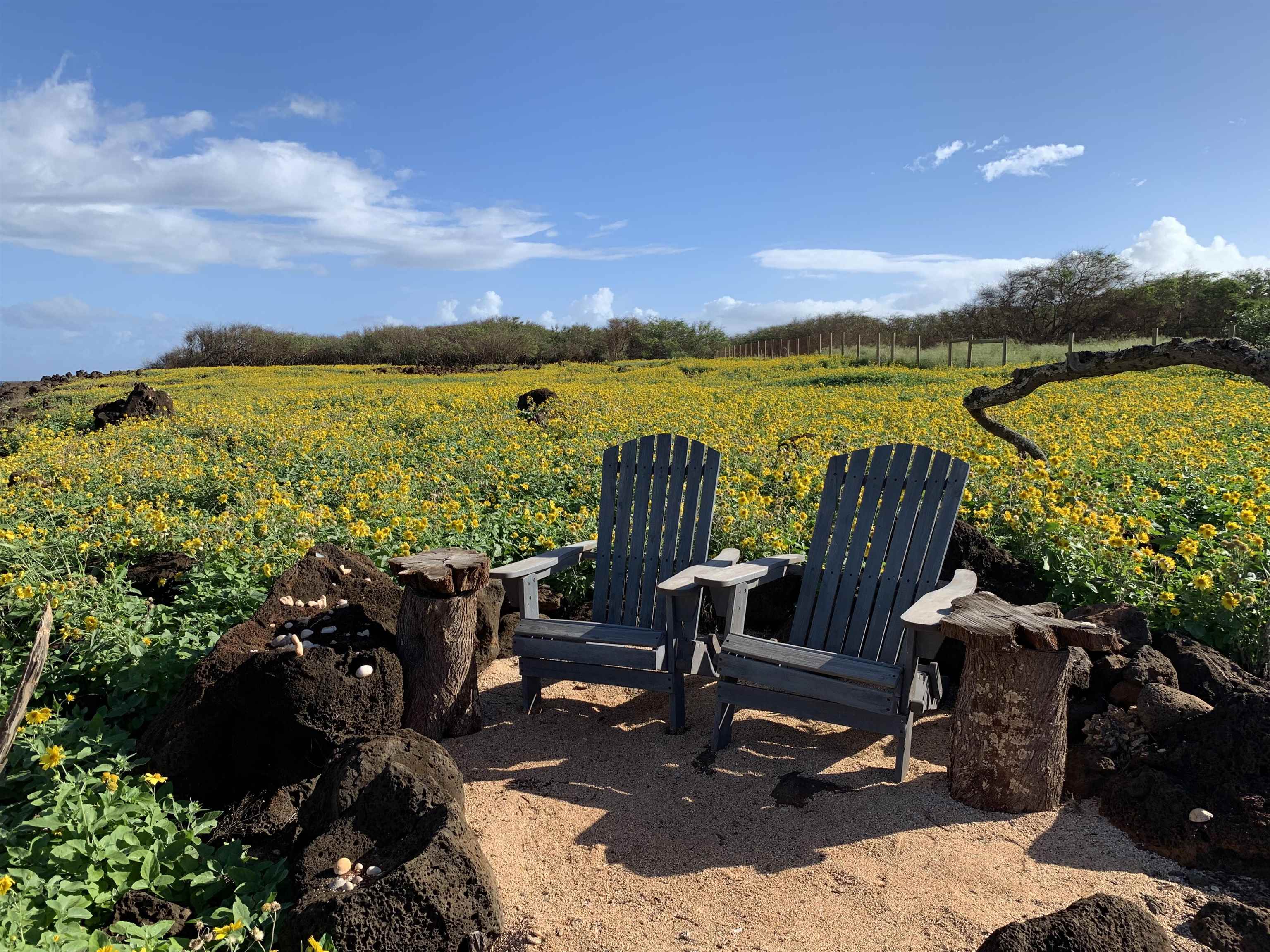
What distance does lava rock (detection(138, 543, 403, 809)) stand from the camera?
2.96m

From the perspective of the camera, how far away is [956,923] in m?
2.31

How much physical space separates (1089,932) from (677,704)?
1893 millimetres

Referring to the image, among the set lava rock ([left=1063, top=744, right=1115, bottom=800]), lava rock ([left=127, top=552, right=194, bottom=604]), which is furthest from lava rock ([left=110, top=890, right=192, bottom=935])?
lava rock ([left=1063, top=744, right=1115, bottom=800])

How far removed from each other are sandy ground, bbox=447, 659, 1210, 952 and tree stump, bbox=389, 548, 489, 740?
0.19 m

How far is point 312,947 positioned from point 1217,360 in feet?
14.1

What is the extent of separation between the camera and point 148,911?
2268 millimetres

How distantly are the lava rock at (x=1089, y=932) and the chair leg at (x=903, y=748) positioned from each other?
107 centimetres

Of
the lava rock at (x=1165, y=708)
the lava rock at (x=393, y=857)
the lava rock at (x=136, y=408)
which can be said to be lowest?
the lava rock at (x=393, y=857)

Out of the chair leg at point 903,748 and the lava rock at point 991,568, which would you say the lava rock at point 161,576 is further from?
the lava rock at point 991,568

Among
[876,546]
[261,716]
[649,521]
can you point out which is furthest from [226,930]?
[876,546]

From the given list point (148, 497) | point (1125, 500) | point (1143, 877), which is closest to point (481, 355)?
point (148, 497)

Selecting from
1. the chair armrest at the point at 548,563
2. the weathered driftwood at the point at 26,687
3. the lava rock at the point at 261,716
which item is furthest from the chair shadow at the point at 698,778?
the weathered driftwood at the point at 26,687

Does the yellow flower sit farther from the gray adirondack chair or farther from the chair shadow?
the gray adirondack chair

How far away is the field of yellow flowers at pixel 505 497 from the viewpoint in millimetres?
3801
